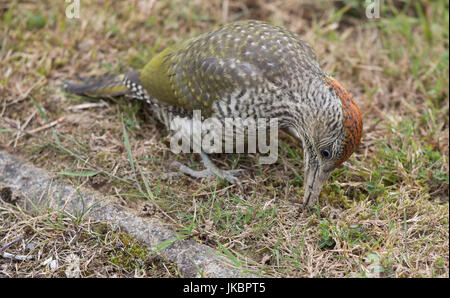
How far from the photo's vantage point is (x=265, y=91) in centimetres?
386

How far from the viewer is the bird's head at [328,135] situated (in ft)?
11.3

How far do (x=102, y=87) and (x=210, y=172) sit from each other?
4.63ft

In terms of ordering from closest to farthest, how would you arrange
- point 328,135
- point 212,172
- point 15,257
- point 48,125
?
1. point 15,257
2. point 328,135
3. point 212,172
4. point 48,125

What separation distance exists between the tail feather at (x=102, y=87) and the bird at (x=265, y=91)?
0.43m

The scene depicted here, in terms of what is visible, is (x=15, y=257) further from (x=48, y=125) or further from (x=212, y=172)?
(x=212, y=172)

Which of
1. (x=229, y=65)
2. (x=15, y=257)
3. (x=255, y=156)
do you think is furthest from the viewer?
(x=255, y=156)

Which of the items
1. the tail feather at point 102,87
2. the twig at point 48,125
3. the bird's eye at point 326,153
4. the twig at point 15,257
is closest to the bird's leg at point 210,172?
the bird's eye at point 326,153

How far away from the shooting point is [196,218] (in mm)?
3764

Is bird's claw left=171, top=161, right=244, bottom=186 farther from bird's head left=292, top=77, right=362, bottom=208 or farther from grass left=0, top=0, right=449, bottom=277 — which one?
bird's head left=292, top=77, right=362, bottom=208

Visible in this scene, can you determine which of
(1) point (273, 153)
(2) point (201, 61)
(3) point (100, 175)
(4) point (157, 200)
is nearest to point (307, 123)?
(1) point (273, 153)

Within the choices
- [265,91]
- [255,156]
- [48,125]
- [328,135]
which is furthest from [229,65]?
[48,125]

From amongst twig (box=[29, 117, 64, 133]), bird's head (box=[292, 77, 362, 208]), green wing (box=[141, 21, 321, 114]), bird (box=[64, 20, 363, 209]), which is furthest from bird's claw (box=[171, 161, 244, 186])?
twig (box=[29, 117, 64, 133])

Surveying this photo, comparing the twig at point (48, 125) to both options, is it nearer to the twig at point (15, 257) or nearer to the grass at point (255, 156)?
the grass at point (255, 156)

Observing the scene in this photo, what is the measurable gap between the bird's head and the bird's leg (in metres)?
0.61
